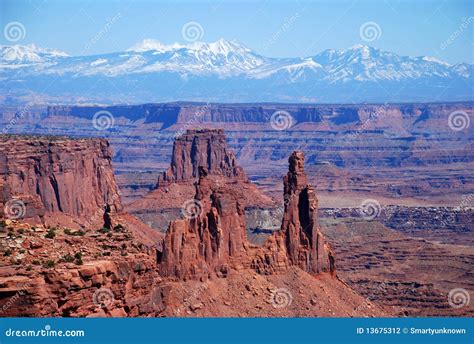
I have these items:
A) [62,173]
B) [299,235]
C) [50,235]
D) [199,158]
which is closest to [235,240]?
[299,235]

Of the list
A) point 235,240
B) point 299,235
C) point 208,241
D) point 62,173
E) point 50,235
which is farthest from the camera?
point 62,173

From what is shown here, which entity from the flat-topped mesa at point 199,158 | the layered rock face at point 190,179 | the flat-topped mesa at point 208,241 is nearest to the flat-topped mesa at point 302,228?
the flat-topped mesa at point 208,241

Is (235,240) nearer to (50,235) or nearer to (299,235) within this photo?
(299,235)

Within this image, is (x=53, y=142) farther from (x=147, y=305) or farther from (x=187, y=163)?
(x=147, y=305)

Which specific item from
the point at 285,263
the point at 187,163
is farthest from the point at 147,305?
the point at 187,163

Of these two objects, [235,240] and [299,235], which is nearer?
[235,240]

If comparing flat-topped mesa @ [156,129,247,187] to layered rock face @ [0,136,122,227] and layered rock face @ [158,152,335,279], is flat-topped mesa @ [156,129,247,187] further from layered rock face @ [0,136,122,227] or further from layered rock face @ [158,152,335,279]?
layered rock face @ [158,152,335,279]

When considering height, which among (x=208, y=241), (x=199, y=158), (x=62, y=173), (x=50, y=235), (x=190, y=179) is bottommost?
(x=208, y=241)

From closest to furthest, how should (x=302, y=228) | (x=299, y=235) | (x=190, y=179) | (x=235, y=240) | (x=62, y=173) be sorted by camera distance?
(x=235, y=240), (x=299, y=235), (x=302, y=228), (x=62, y=173), (x=190, y=179)
